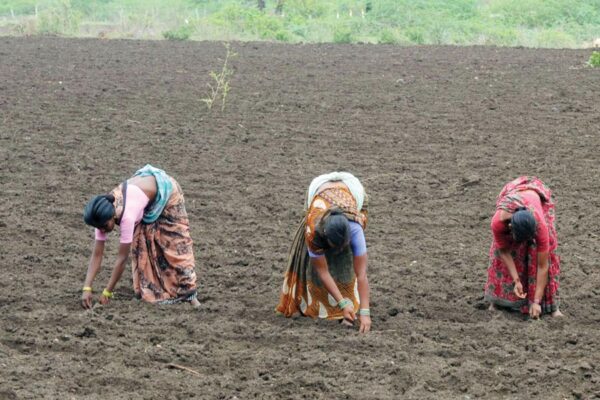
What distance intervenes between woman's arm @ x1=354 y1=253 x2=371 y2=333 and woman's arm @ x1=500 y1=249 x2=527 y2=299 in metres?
1.02

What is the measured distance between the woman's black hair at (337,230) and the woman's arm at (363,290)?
25 centimetres

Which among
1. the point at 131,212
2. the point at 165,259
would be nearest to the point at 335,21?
the point at 165,259

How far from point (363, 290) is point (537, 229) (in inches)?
47.0

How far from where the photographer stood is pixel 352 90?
1580cm

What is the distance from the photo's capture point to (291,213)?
31.6 ft

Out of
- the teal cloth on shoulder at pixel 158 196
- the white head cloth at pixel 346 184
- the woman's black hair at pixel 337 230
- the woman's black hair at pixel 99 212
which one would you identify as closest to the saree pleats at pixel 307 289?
the white head cloth at pixel 346 184

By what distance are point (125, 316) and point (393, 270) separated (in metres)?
2.24

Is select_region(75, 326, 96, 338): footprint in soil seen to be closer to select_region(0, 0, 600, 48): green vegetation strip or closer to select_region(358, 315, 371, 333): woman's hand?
select_region(358, 315, 371, 333): woman's hand

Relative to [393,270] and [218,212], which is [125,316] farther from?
[218,212]

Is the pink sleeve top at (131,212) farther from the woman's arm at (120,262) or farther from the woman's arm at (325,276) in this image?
the woman's arm at (325,276)

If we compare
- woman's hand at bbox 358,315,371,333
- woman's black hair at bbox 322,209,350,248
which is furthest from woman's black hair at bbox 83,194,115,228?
woman's hand at bbox 358,315,371,333

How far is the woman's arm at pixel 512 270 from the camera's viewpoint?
6.84 m

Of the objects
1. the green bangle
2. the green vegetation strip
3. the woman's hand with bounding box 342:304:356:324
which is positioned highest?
the green vegetation strip

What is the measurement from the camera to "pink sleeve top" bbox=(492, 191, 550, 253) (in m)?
6.65
